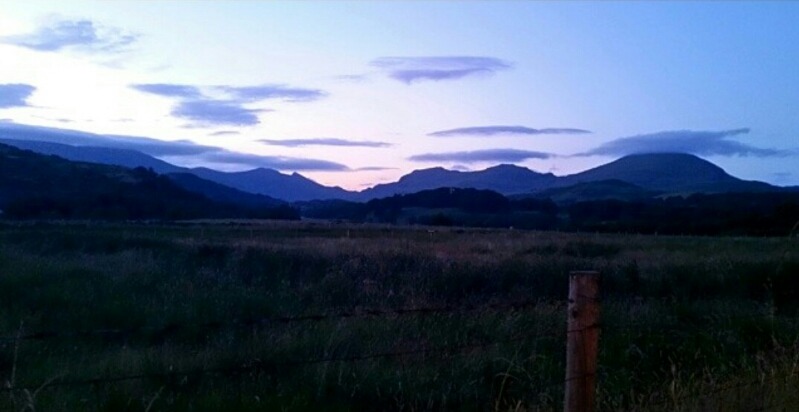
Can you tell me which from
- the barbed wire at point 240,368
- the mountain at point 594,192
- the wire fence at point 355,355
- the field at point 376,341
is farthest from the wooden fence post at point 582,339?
the mountain at point 594,192

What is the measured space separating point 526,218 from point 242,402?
324 feet

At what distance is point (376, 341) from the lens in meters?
11.4

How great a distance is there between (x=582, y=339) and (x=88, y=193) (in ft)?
352

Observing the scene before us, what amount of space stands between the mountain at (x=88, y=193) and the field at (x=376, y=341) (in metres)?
70.3

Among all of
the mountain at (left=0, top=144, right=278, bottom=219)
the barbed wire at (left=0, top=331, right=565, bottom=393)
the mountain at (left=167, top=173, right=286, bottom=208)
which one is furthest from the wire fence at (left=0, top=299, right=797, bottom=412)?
the mountain at (left=167, top=173, right=286, bottom=208)

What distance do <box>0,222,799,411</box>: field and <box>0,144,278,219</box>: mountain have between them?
70.3m

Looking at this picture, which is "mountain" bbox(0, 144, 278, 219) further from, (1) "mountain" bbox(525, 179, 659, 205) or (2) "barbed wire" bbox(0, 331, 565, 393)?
(2) "barbed wire" bbox(0, 331, 565, 393)

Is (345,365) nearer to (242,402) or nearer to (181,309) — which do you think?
(242,402)

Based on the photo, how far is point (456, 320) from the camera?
12945mm

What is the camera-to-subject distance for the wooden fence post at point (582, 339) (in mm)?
5441

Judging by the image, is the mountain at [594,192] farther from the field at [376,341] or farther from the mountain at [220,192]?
the field at [376,341]

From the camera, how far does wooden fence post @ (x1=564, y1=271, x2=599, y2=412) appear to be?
214 inches

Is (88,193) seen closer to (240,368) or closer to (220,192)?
(220,192)

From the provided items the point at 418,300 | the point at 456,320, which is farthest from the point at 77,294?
the point at 456,320
